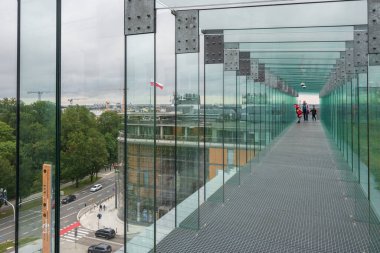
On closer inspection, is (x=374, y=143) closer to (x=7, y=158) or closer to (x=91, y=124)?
(x=91, y=124)

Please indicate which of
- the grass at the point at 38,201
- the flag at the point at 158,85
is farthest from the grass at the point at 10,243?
the flag at the point at 158,85

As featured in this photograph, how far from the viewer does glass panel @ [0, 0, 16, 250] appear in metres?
2.58

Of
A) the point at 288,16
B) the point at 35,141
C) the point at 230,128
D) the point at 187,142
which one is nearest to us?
the point at 35,141

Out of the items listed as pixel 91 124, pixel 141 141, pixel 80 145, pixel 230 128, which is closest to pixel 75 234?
pixel 80 145

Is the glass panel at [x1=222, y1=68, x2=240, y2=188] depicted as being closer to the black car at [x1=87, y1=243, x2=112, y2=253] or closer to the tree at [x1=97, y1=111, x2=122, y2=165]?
the tree at [x1=97, y1=111, x2=122, y2=165]

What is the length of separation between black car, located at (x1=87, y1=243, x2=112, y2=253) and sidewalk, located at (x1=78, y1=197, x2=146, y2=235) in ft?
0.47

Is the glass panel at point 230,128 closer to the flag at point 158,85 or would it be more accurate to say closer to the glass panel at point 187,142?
the glass panel at point 187,142

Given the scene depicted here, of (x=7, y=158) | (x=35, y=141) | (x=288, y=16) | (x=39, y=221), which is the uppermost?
(x=288, y=16)

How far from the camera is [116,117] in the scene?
3271mm

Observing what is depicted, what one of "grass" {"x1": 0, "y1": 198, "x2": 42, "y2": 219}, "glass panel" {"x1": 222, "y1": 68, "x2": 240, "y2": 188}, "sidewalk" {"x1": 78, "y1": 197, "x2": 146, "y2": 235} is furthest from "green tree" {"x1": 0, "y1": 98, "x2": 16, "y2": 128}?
"glass panel" {"x1": 222, "y1": 68, "x2": 240, "y2": 188}

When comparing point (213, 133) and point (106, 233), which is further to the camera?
point (213, 133)

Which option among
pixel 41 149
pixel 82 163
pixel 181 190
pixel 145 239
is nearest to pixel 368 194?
pixel 181 190

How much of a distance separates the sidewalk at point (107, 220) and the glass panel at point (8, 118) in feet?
1.42

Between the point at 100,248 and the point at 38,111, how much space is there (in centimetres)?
118
